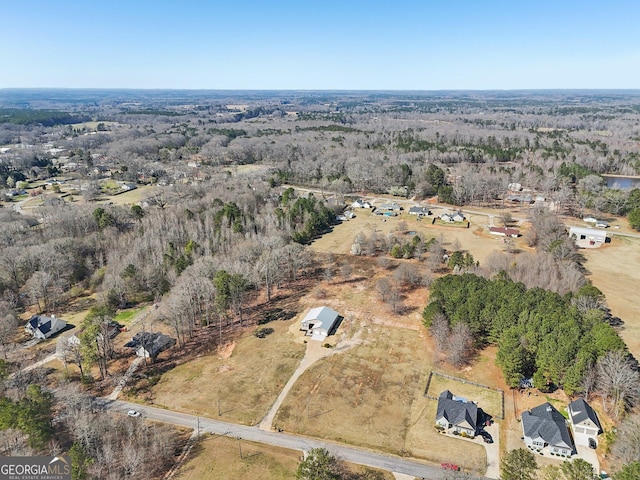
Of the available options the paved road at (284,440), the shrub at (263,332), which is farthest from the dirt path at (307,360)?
the shrub at (263,332)

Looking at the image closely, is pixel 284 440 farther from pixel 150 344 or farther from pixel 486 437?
pixel 150 344

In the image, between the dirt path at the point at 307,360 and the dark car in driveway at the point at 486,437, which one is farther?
the dirt path at the point at 307,360

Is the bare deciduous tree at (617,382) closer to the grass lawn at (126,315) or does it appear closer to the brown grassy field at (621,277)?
the brown grassy field at (621,277)

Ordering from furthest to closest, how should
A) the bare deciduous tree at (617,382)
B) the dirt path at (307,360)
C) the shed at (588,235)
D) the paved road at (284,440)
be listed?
the shed at (588,235)
the dirt path at (307,360)
the bare deciduous tree at (617,382)
the paved road at (284,440)

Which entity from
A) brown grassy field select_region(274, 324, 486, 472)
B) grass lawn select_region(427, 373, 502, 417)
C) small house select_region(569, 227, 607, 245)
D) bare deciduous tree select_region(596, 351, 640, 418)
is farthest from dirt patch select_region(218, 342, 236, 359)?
small house select_region(569, 227, 607, 245)

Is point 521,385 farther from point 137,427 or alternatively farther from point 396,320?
point 137,427

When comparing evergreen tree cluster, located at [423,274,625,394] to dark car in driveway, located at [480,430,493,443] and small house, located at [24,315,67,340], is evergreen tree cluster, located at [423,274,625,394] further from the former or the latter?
small house, located at [24,315,67,340]
